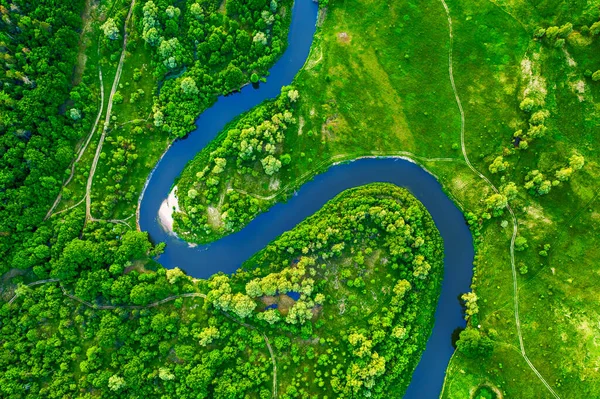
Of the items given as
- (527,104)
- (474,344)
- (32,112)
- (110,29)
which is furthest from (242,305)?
(527,104)

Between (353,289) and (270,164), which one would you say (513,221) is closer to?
(353,289)

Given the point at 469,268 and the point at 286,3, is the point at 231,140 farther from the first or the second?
the point at 469,268

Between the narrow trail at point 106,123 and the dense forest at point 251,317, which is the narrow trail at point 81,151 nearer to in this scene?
the narrow trail at point 106,123

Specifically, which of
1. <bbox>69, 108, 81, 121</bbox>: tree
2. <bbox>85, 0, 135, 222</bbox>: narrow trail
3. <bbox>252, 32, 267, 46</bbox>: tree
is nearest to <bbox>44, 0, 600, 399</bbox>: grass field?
<bbox>85, 0, 135, 222</bbox>: narrow trail

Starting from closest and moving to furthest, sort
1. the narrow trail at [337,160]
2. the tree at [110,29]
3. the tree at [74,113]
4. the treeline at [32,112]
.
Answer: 1. the treeline at [32,112]
2. the tree at [74,113]
3. the tree at [110,29]
4. the narrow trail at [337,160]

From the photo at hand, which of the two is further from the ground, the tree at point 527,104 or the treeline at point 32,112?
the treeline at point 32,112

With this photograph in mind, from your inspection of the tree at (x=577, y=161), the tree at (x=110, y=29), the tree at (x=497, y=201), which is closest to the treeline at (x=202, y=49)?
the tree at (x=110, y=29)
